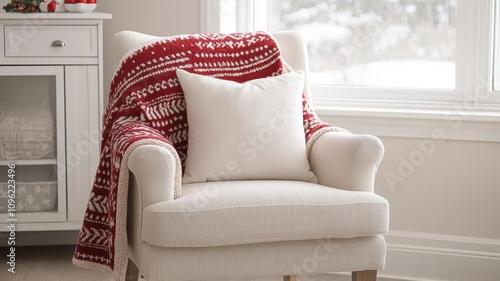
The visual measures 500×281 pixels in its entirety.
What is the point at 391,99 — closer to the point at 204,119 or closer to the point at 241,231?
the point at 204,119

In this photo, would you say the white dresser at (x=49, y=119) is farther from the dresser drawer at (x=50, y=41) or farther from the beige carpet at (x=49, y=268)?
the beige carpet at (x=49, y=268)

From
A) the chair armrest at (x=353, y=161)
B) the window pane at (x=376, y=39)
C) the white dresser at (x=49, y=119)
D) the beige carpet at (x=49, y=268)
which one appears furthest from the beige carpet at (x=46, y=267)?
the window pane at (x=376, y=39)

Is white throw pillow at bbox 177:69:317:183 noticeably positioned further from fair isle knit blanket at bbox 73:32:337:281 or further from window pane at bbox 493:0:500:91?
window pane at bbox 493:0:500:91

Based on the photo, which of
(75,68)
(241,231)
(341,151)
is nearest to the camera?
(241,231)

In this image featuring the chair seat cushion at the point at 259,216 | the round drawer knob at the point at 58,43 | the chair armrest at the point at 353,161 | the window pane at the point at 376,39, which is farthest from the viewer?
the window pane at the point at 376,39

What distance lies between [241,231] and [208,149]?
1.33ft

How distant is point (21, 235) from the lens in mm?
3543

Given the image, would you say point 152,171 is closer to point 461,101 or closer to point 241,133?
point 241,133

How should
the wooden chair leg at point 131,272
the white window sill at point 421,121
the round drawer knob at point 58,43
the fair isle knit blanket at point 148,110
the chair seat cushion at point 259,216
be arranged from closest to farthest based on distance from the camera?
the chair seat cushion at point 259,216, the fair isle knit blanket at point 148,110, the wooden chair leg at point 131,272, the white window sill at point 421,121, the round drawer knob at point 58,43

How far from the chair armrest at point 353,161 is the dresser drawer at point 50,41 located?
46.2 inches

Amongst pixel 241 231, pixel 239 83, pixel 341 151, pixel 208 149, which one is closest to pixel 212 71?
pixel 239 83

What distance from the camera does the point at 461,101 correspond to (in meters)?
3.28

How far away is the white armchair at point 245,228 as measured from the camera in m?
2.18

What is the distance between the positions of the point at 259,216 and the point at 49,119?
135cm
